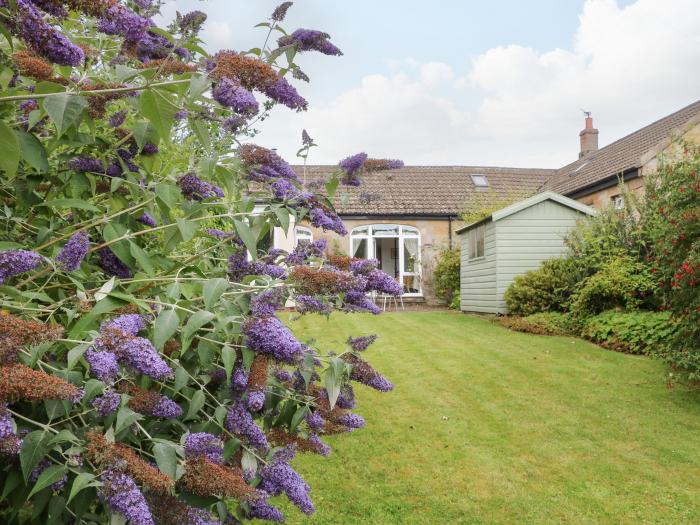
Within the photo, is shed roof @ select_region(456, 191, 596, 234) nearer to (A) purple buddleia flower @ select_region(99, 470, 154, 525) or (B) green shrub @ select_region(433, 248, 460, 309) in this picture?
(B) green shrub @ select_region(433, 248, 460, 309)

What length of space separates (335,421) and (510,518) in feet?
7.23

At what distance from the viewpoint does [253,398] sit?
5.50ft

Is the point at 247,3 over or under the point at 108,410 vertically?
over

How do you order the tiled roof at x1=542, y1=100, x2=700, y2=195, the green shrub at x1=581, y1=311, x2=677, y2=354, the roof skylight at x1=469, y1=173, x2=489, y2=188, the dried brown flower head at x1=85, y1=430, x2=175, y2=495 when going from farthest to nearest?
the roof skylight at x1=469, y1=173, x2=489, y2=188 → the tiled roof at x1=542, y1=100, x2=700, y2=195 → the green shrub at x1=581, y1=311, x2=677, y2=354 → the dried brown flower head at x1=85, y1=430, x2=175, y2=495

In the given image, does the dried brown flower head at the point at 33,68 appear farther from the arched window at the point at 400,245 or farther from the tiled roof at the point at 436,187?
the arched window at the point at 400,245

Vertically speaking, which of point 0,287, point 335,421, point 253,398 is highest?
point 0,287

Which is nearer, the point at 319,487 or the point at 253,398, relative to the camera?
the point at 253,398

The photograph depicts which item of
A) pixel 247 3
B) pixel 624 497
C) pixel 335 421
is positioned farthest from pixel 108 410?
pixel 624 497

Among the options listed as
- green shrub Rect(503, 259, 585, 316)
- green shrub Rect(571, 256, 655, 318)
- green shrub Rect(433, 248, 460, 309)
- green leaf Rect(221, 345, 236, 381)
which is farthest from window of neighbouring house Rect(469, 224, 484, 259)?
green leaf Rect(221, 345, 236, 381)

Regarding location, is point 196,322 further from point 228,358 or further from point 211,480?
point 211,480

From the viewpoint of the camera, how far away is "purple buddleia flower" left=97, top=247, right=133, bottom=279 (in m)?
2.10

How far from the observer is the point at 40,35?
1328 mm

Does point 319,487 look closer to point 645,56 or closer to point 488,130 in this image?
point 645,56

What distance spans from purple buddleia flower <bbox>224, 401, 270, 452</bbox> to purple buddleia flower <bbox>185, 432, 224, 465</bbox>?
235 millimetres
